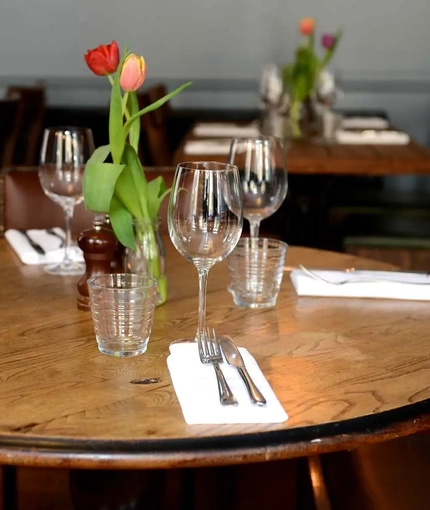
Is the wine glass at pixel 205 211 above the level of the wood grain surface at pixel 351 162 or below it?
above

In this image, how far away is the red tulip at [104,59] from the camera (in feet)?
3.89

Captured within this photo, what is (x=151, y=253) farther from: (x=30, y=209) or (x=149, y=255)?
(x=30, y=209)

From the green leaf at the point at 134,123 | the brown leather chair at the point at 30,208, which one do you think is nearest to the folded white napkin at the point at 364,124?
the brown leather chair at the point at 30,208

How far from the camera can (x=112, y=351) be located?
107cm

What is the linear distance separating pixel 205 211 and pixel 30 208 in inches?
39.1

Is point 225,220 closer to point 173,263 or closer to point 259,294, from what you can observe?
point 259,294

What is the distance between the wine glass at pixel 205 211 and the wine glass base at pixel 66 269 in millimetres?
430

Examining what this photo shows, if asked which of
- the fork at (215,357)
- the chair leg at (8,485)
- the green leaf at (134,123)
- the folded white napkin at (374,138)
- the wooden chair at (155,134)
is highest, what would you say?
the green leaf at (134,123)

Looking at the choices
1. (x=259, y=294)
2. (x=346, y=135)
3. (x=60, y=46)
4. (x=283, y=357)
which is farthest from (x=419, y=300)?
(x=60, y=46)

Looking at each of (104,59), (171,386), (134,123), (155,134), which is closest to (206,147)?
(155,134)

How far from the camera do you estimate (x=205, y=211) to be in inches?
41.4

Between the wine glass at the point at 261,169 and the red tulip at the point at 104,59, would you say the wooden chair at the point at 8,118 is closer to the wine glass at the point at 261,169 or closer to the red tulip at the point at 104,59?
the wine glass at the point at 261,169

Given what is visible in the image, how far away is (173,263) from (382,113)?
10.6 feet

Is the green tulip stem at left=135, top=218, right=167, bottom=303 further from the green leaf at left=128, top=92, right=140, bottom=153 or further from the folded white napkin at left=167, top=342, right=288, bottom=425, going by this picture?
the folded white napkin at left=167, top=342, right=288, bottom=425
